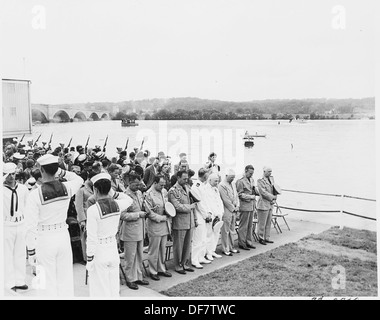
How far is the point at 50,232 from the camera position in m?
5.10

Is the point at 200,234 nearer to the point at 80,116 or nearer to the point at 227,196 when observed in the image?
the point at 227,196

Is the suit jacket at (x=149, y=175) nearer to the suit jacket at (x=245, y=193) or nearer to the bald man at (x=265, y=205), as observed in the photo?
the suit jacket at (x=245, y=193)

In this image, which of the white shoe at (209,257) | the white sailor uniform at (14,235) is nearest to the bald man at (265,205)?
the white shoe at (209,257)

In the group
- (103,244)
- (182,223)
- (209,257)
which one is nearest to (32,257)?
(103,244)

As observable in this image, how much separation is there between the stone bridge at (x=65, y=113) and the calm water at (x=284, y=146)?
24 cm

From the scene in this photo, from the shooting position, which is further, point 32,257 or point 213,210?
point 213,210

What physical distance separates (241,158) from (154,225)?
211 centimetres

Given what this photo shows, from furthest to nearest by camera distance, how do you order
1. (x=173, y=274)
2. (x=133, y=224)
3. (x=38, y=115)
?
(x=38, y=115) → (x=173, y=274) → (x=133, y=224)

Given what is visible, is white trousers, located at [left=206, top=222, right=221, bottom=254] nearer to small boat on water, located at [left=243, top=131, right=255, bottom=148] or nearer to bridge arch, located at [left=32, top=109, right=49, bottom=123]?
small boat on water, located at [left=243, top=131, right=255, bottom=148]

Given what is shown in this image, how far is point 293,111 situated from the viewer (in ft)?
24.6

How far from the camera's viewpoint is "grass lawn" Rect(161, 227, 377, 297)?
19.8 ft

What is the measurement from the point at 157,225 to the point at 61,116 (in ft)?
9.73

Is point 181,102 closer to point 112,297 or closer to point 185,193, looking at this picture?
point 185,193
